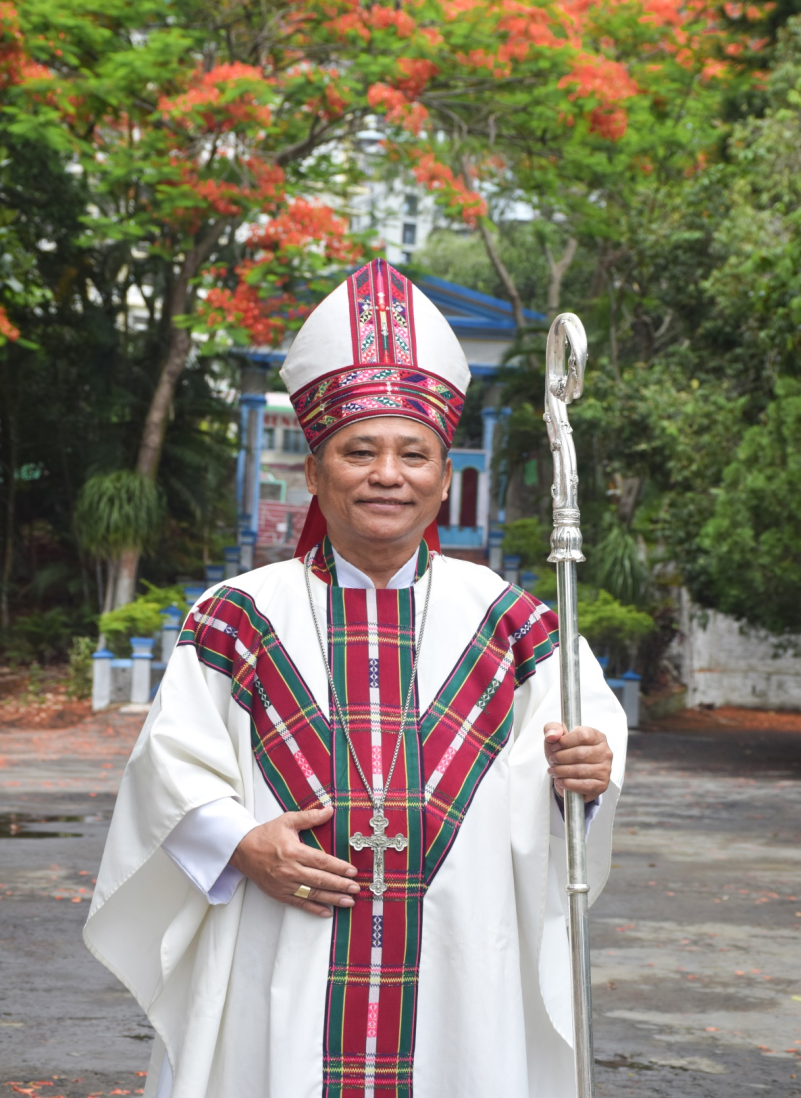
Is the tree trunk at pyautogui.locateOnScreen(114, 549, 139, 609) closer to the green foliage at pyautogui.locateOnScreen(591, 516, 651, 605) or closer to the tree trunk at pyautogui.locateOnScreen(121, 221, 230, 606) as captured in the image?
the tree trunk at pyautogui.locateOnScreen(121, 221, 230, 606)

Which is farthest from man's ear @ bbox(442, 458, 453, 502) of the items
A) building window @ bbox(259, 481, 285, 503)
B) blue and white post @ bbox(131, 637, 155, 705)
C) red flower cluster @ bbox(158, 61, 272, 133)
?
building window @ bbox(259, 481, 285, 503)

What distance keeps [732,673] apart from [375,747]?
18.4 metres

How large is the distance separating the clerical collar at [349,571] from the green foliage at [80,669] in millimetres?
14348

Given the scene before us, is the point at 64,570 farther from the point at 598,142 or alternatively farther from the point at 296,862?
the point at 296,862

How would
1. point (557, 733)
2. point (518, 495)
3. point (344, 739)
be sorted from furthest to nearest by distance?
1. point (518, 495)
2. point (344, 739)
3. point (557, 733)

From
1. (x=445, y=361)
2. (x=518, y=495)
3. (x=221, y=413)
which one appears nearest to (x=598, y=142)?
(x=221, y=413)

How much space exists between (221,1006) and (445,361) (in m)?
1.32

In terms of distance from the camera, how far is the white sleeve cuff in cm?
252

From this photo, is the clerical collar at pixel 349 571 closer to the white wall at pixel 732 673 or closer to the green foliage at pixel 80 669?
the green foliage at pixel 80 669

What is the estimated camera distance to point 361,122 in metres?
15.9

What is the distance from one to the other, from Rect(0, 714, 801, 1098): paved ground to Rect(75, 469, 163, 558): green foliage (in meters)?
5.33

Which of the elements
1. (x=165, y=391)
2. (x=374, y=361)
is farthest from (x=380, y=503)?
(x=165, y=391)

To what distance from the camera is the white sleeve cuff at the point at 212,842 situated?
8.28ft

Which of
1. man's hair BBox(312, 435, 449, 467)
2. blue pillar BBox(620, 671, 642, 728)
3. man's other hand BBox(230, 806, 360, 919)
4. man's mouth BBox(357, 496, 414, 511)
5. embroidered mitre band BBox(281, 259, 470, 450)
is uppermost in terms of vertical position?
embroidered mitre band BBox(281, 259, 470, 450)
